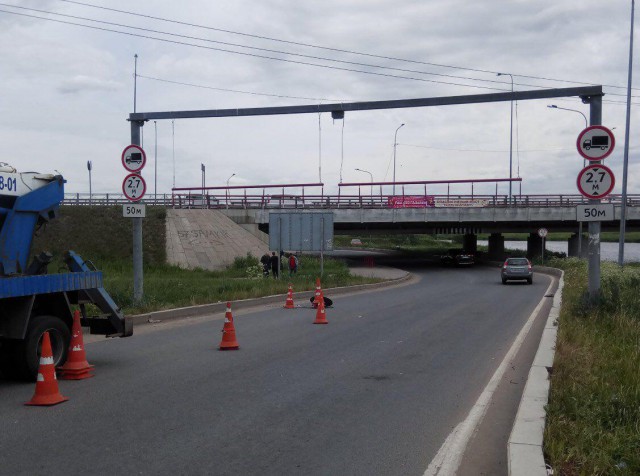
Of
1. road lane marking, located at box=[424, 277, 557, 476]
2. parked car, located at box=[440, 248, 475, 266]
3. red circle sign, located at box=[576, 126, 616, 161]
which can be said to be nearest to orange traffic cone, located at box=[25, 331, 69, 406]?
road lane marking, located at box=[424, 277, 557, 476]

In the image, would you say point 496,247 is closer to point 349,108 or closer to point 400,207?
point 400,207

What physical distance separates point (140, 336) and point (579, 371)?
8291 millimetres

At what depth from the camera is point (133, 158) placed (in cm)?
1683

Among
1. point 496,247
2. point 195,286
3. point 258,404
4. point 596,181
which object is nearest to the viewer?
point 258,404

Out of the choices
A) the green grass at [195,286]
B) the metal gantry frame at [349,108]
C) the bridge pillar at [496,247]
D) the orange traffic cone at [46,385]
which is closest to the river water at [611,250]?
the bridge pillar at [496,247]

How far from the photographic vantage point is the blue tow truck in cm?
880

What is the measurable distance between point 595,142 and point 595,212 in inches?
50.9

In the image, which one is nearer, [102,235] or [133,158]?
[133,158]

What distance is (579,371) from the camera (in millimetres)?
8531

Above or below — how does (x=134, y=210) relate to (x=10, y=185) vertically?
below

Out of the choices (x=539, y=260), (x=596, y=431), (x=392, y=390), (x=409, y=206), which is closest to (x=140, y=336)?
(x=392, y=390)

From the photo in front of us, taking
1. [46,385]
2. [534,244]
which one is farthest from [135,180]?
[534,244]

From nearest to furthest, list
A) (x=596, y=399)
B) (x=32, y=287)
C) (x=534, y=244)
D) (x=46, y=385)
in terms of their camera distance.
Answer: (x=596, y=399), (x=46, y=385), (x=32, y=287), (x=534, y=244)

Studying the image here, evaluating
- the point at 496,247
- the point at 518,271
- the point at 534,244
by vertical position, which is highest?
the point at 518,271
